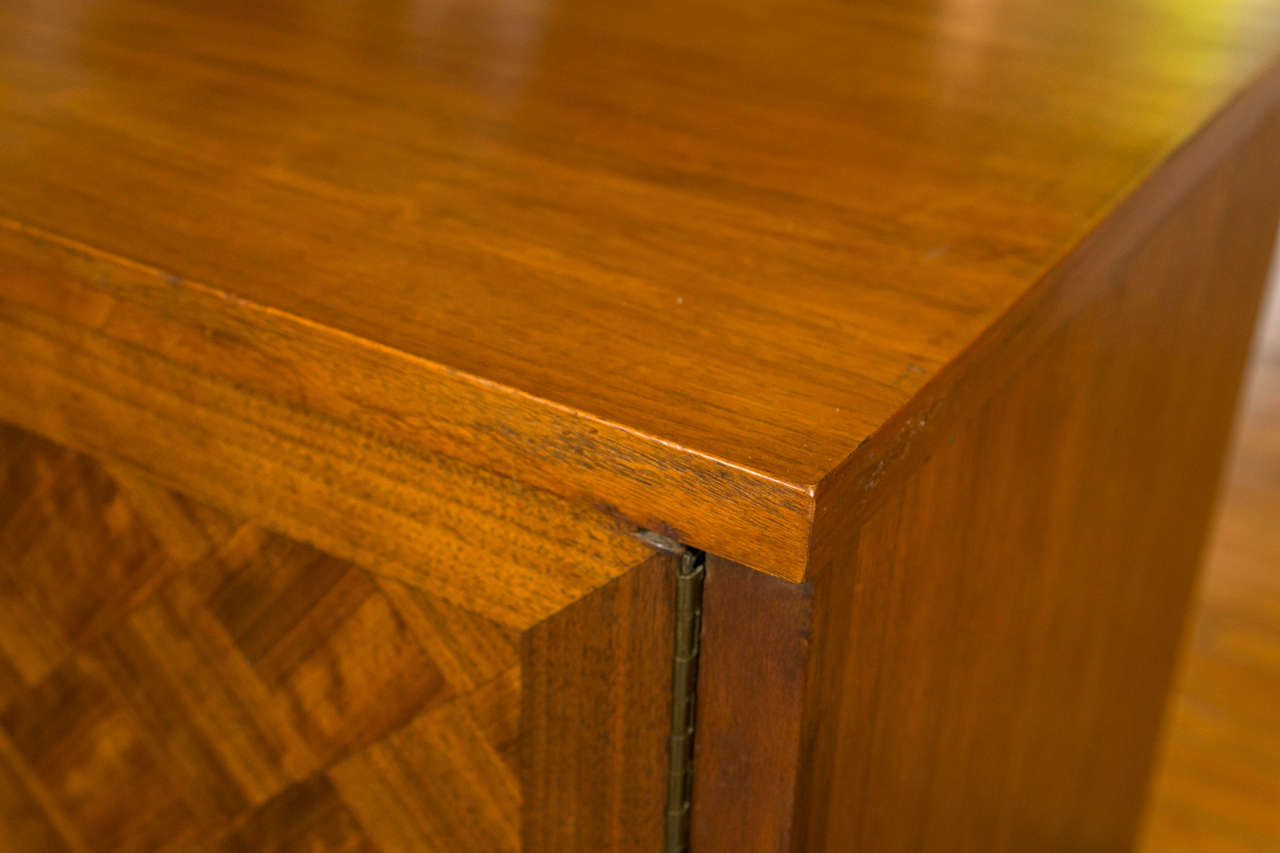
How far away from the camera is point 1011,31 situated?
2.35 ft

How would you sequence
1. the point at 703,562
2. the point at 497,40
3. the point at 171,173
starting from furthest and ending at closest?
the point at 497,40, the point at 171,173, the point at 703,562

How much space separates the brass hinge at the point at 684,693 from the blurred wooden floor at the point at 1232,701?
0.95 meters

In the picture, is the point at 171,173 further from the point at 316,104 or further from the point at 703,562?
the point at 703,562

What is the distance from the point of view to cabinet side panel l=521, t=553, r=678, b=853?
396 millimetres

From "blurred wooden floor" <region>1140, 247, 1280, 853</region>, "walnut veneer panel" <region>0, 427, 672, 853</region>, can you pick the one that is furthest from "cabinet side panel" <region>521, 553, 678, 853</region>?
"blurred wooden floor" <region>1140, 247, 1280, 853</region>

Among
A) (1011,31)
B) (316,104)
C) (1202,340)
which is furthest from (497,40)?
(1202,340)

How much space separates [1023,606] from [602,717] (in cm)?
23

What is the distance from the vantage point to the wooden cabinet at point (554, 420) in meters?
0.38

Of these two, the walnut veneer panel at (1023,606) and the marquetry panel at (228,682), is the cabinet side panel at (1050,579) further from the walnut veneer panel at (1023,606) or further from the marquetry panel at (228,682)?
the marquetry panel at (228,682)

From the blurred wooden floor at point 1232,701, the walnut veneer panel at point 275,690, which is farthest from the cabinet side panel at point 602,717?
the blurred wooden floor at point 1232,701

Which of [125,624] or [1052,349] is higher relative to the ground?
[1052,349]

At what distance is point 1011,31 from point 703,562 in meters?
0.43

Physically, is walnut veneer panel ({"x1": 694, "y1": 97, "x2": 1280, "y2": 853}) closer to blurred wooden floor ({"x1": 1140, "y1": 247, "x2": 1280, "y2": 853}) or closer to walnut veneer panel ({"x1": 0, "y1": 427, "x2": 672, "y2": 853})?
walnut veneer panel ({"x1": 0, "y1": 427, "x2": 672, "y2": 853})

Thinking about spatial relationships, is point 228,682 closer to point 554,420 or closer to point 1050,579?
point 554,420
